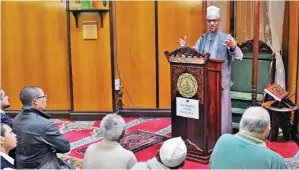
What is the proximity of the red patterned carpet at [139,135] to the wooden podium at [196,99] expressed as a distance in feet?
0.71

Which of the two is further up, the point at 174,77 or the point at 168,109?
the point at 174,77

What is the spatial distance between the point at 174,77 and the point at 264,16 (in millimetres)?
1754

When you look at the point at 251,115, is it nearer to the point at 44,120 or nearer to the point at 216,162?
the point at 216,162

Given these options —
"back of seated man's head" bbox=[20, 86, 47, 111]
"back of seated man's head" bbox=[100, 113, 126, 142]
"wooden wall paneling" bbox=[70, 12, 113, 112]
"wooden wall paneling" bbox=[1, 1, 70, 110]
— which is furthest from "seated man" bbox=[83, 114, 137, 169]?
"wooden wall paneling" bbox=[1, 1, 70, 110]

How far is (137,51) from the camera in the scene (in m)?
5.37

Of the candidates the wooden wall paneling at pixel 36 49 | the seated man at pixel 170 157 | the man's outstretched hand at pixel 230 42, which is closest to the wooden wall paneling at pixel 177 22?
the wooden wall paneling at pixel 36 49

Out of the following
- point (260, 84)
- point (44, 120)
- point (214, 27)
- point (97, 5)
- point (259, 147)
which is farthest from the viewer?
point (97, 5)

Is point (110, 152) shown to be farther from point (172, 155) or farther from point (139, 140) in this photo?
point (139, 140)

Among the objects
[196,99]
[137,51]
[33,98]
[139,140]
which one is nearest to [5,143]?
[33,98]

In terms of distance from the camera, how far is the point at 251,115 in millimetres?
2006

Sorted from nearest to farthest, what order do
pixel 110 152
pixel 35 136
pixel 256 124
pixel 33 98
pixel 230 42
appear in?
pixel 256 124
pixel 110 152
pixel 35 136
pixel 33 98
pixel 230 42

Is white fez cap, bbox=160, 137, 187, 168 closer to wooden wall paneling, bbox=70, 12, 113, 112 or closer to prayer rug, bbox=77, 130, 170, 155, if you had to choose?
prayer rug, bbox=77, 130, 170, 155

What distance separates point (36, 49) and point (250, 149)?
13.5 ft

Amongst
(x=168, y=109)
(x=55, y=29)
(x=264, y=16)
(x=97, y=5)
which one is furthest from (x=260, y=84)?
(x=55, y=29)
